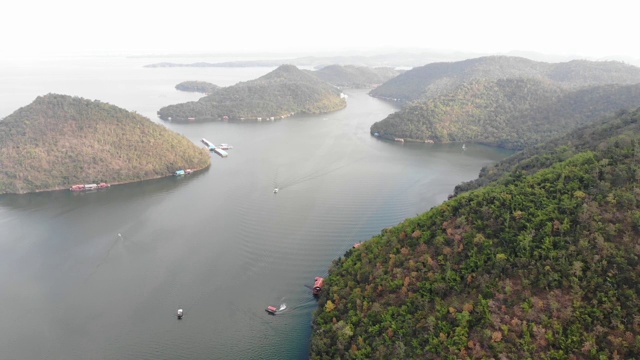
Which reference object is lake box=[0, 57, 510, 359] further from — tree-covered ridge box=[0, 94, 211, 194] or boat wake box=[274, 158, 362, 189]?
tree-covered ridge box=[0, 94, 211, 194]

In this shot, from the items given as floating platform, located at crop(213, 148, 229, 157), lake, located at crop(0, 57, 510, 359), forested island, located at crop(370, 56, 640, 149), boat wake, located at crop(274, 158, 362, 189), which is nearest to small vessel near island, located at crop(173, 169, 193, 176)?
lake, located at crop(0, 57, 510, 359)

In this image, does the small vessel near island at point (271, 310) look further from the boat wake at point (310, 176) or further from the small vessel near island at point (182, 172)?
the small vessel near island at point (182, 172)

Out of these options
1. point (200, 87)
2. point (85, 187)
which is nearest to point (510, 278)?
point (85, 187)

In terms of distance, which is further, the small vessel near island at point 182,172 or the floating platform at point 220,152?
the floating platform at point 220,152

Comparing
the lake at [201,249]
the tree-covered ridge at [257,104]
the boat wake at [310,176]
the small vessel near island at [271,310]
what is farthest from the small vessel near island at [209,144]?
the small vessel near island at [271,310]

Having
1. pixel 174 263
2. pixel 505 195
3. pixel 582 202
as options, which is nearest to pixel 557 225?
pixel 582 202
